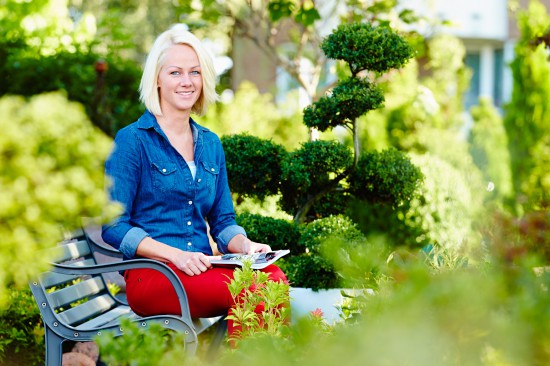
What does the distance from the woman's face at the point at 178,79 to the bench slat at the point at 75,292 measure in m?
0.86

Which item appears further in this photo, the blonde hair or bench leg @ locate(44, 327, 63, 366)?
the blonde hair

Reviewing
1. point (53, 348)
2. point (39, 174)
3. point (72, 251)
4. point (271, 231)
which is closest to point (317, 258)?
point (271, 231)

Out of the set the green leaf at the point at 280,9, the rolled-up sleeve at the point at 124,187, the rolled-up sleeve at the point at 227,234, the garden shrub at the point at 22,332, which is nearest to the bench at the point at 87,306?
the rolled-up sleeve at the point at 124,187

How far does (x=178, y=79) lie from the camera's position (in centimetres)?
330

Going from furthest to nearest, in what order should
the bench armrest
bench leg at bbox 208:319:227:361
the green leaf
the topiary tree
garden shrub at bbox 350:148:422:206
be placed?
the green leaf
garden shrub at bbox 350:148:422:206
the topiary tree
bench leg at bbox 208:319:227:361
the bench armrest

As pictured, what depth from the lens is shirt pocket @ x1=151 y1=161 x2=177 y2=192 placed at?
3199 millimetres

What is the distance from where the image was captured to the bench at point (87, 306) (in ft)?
9.25

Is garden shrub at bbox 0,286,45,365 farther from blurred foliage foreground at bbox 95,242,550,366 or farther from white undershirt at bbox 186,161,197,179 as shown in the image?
blurred foliage foreground at bbox 95,242,550,366

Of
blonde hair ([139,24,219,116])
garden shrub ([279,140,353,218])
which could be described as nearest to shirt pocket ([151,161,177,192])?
blonde hair ([139,24,219,116])

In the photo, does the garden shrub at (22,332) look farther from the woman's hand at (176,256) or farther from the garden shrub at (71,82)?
the garden shrub at (71,82)

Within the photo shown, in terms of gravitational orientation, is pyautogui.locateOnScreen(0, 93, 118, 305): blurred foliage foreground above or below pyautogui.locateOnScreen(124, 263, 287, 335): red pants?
above

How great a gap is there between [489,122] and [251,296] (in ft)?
33.0

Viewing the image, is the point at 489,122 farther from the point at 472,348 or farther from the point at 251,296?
the point at 472,348

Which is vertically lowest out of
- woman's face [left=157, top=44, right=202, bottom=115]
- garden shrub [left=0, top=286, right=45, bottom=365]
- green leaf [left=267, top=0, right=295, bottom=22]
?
garden shrub [left=0, top=286, right=45, bottom=365]
